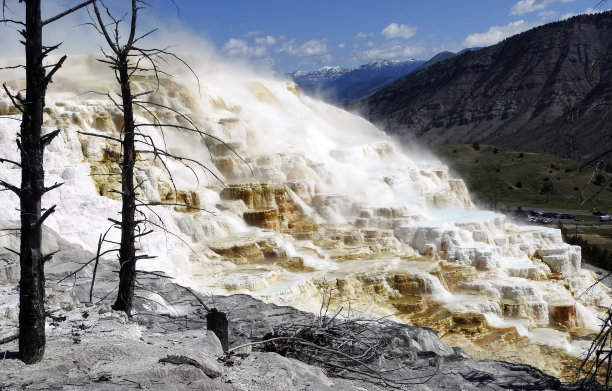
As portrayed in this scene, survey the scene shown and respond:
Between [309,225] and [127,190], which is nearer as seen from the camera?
[127,190]

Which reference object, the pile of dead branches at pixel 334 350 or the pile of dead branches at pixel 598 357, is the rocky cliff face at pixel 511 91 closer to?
the pile of dead branches at pixel 334 350

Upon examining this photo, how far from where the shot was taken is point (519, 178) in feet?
186

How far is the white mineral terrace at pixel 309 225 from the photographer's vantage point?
494 inches

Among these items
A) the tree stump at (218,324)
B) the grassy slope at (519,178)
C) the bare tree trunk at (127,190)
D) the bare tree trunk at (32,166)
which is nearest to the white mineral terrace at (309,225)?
the bare tree trunk at (127,190)

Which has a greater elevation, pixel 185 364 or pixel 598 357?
pixel 598 357

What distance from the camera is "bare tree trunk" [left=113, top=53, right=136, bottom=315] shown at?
4203 millimetres

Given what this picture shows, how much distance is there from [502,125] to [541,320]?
95.0 m

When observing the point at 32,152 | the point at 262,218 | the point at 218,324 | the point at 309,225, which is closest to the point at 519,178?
the point at 309,225

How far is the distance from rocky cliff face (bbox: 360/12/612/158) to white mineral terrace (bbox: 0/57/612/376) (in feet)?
219

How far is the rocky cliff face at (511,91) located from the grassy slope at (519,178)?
2373cm

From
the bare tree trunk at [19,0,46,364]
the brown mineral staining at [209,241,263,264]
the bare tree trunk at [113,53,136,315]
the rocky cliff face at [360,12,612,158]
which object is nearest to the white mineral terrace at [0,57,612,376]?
the brown mineral staining at [209,241,263,264]

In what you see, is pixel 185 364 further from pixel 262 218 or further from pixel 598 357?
pixel 262 218

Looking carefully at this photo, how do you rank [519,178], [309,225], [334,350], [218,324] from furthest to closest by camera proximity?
[519,178], [309,225], [218,324], [334,350]

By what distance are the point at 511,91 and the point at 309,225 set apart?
102286 mm
